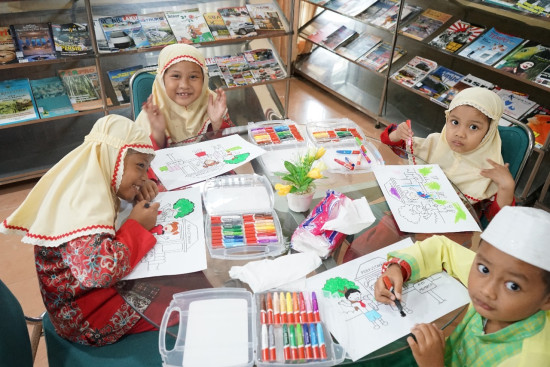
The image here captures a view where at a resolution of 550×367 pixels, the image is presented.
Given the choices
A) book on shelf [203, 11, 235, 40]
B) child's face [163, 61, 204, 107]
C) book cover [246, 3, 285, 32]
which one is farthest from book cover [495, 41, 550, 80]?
child's face [163, 61, 204, 107]

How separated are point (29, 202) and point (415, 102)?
3.91 metres

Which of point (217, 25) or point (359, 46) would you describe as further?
point (359, 46)

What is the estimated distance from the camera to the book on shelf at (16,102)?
3.16 m

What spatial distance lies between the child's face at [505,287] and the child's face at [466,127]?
1020 millimetres

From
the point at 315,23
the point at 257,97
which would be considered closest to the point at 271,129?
the point at 257,97

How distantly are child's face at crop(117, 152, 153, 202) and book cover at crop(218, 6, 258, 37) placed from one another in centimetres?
245

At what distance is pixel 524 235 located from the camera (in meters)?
1.08

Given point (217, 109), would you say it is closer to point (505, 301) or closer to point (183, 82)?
point (183, 82)

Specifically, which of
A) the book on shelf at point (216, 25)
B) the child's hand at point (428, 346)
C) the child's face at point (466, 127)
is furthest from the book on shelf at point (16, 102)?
the child's hand at point (428, 346)

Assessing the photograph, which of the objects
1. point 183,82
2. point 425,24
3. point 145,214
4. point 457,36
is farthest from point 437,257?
point 425,24

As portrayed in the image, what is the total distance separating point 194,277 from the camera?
148 cm

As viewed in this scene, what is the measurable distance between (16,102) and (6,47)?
39cm

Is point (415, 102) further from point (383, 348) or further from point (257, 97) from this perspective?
point (383, 348)

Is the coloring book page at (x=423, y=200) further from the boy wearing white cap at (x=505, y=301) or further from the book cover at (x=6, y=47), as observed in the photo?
the book cover at (x=6, y=47)
